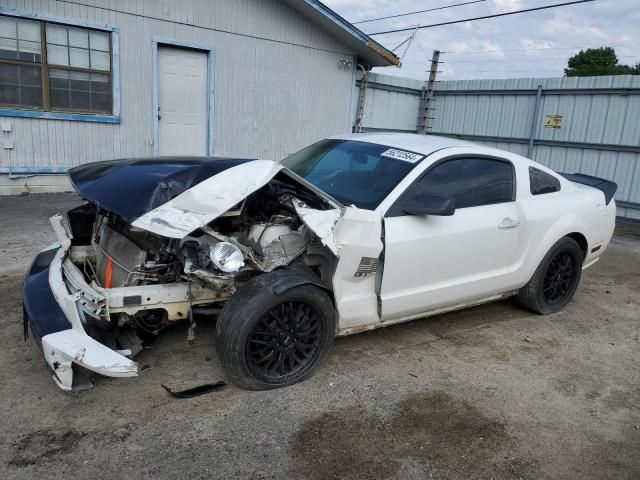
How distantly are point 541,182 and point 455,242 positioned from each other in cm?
141

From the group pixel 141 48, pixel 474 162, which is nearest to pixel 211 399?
pixel 474 162

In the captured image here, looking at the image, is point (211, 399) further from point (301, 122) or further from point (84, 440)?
point (301, 122)

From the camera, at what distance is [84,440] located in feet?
9.30

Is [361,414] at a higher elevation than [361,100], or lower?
lower

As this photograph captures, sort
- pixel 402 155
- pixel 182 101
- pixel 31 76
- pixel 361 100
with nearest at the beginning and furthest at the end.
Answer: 1. pixel 402 155
2. pixel 31 76
3. pixel 182 101
4. pixel 361 100

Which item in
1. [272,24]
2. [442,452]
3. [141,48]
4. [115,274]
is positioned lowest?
[442,452]

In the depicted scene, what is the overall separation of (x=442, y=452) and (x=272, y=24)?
9.69m

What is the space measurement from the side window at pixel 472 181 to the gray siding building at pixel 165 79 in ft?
23.1

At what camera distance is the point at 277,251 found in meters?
3.51

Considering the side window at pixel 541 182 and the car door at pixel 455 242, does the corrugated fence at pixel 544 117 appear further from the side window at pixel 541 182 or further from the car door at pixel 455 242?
the car door at pixel 455 242

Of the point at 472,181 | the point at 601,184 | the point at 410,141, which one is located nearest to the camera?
the point at 472,181

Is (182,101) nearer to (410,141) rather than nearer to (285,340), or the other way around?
(410,141)

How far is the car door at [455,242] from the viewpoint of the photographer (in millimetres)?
3809

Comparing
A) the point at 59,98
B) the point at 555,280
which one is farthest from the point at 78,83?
the point at 555,280
